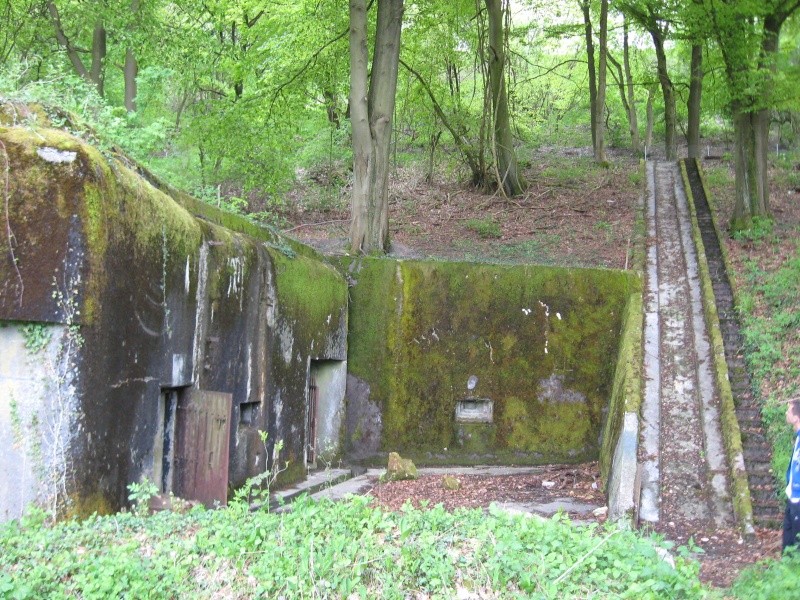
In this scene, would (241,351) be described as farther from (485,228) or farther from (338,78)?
(338,78)

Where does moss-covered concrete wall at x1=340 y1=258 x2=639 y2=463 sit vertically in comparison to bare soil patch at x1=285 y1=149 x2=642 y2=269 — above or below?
below

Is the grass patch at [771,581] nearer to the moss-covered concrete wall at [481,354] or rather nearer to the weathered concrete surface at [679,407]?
the weathered concrete surface at [679,407]

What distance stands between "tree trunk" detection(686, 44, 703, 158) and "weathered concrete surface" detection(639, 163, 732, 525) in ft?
32.9

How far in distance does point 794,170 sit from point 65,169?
73.2ft

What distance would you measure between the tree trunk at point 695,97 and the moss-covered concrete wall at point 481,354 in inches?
521

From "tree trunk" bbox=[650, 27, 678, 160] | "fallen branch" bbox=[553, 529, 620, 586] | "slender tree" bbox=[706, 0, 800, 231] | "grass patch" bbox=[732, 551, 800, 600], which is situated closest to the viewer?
"fallen branch" bbox=[553, 529, 620, 586]

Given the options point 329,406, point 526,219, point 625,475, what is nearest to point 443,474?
point 329,406

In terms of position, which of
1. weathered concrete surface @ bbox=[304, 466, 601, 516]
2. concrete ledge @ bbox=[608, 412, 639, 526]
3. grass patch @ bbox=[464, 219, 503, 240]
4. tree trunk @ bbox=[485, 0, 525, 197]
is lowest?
weathered concrete surface @ bbox=[304, 466, 601, 516]

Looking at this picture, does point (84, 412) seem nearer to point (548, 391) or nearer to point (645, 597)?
point (645, 597)

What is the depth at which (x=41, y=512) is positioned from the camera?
539 centimetres

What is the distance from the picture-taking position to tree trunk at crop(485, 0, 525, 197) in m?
18.5

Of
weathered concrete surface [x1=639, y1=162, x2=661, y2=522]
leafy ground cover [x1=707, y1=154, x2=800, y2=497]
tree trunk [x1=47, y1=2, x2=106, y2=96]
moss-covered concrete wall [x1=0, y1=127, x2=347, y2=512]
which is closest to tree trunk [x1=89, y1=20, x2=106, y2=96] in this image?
tree trunk [x1=47, y1=2, x2=106, y2=96]

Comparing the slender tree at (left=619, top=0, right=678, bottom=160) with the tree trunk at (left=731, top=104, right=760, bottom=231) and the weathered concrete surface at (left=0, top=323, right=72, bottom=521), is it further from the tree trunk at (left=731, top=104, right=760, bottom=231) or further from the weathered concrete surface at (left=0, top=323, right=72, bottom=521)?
the weathered concrete surface at (left=0, top=323, right=72, bottom=521)

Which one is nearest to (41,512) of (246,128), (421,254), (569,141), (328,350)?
(328,350)
